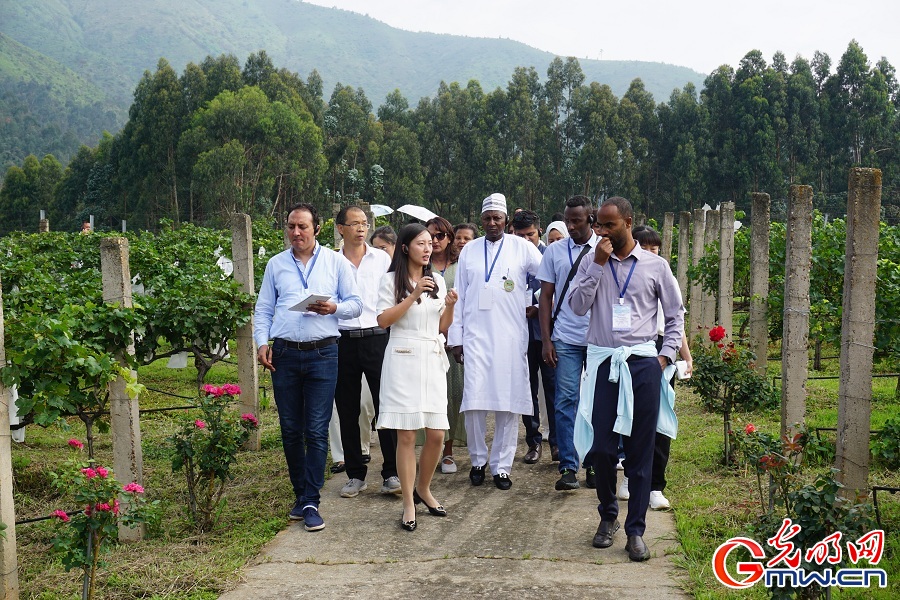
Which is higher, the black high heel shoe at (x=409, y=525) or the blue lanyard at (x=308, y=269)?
the blue lanyard at (x=308, y=269)

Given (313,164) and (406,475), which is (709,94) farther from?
(406,475)

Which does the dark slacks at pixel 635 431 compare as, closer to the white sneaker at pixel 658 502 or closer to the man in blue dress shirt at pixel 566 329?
the white sneaker at pixel 658 502

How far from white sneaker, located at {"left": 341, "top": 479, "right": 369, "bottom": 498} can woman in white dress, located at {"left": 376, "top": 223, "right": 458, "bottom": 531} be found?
0.63 meters

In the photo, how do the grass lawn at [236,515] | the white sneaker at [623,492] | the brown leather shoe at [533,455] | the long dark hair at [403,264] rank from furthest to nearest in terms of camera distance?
the brown leather shoe at [533,455], the white sneaker at [623,492], the long dark hair at [403,264], the grass lawn at [236,515]

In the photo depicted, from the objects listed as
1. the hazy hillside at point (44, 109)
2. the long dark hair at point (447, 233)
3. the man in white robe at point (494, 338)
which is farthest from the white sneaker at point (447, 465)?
the hazy hillside at point (44, 109)

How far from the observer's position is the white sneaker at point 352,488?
588 cm

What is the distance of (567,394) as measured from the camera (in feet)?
19.7

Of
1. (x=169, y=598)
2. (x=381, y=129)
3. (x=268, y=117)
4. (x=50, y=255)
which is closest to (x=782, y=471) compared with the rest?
(x=169, y=598)

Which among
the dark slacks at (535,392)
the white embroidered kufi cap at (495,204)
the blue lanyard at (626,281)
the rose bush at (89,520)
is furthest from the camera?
the dark slacks at (535,392)

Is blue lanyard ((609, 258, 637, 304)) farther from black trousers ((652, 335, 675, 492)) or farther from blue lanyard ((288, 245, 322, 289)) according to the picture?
blue lanyard ((288, 245, 322, 289))

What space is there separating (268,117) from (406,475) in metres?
42.0

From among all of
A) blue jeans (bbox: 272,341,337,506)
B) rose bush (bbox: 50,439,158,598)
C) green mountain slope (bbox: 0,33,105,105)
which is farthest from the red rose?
green mountain slope (bbox: 0,33,105,105)

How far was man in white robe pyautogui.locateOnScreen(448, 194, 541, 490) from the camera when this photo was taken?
6059 millimetres

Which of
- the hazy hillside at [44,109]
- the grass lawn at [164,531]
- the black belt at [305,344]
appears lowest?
the grass lawn at [164,531]
